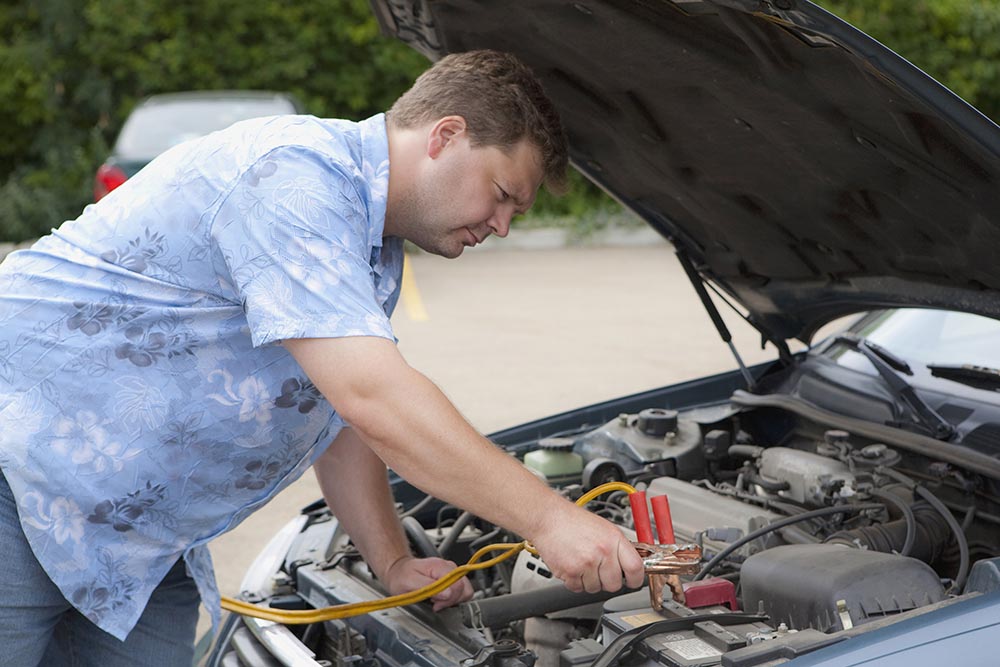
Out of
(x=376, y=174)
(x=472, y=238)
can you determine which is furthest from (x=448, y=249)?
(x=376, y=174)

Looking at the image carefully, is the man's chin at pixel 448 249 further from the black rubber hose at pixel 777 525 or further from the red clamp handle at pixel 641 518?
the black rubber hose at pixel 777 525

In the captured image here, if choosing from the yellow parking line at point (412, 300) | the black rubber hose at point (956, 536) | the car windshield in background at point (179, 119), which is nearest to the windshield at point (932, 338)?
the black rubber hose at point (956, 536)

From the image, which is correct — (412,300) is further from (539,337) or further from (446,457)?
(446,457)

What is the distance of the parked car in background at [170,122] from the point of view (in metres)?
8.66

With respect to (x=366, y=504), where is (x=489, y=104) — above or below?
above

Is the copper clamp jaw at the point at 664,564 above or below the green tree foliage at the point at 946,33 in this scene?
above

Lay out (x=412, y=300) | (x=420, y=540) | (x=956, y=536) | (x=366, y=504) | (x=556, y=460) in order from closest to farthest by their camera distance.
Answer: (x=956, y=536) → (x=366, y=504) → (x=420, y=540) → (x=556, y=460) → (x=412, y=300)

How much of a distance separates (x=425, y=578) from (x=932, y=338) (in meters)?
1.59

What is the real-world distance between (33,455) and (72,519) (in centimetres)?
13

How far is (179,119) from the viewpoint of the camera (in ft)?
30.1

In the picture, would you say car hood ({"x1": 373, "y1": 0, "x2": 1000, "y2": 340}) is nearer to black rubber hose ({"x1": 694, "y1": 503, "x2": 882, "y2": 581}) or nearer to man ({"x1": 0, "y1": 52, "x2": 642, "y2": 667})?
man ({"x1": 0, "y1": 52, "x2": 642, "y2": 667})

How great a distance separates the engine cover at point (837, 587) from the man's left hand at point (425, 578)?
57cm

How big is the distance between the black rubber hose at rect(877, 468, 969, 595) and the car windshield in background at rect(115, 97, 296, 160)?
23.4 ft

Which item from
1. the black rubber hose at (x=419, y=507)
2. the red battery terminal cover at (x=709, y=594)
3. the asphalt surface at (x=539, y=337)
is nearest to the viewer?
the red battery terminal cover at (x=709, y=594)
